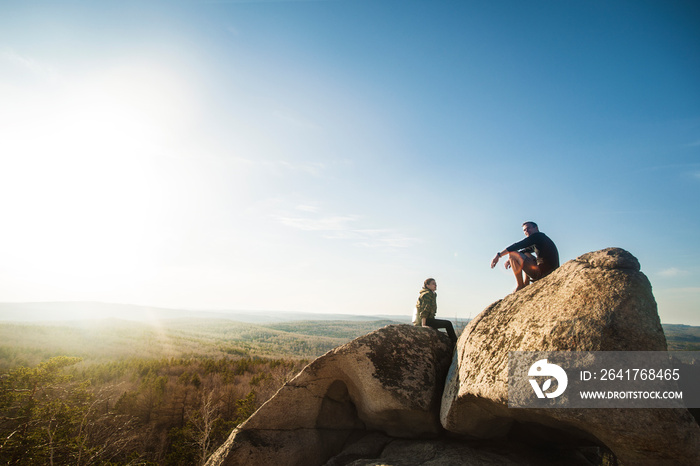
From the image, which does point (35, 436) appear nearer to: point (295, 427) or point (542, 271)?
point (295, 427)

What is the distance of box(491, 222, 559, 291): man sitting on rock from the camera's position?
712 cm

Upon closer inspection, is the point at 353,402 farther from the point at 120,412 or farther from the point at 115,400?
the point at 115,400

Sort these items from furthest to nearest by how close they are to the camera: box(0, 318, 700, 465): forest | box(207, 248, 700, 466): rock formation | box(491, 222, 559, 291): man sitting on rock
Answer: box(0, 318, 700, 465): forest < box(491, 222, 559, 291): man sitting on rock < box(207, 248, 700, 466): rock formation

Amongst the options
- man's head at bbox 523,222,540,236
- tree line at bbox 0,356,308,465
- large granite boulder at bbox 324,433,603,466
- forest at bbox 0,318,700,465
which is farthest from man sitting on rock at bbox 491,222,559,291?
tree line at bbox 0,356,308,465

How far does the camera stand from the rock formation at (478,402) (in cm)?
445

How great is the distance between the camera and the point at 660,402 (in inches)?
163

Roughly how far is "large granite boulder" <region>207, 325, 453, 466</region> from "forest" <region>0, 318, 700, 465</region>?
7168mm

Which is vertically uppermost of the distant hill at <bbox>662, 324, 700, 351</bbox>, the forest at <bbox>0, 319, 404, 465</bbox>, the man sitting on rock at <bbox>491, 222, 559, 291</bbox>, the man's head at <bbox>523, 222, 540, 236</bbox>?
the man's head at <bbox>523, 222, 540, 236</bbox>

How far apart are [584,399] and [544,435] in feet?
11.1

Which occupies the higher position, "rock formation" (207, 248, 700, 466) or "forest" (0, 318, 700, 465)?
"rock formation" (207, 248, 700, 466)

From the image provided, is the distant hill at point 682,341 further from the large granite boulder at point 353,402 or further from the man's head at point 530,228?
the large granite boulder at point 353,402

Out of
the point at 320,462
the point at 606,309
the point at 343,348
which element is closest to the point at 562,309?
the point at 606,309

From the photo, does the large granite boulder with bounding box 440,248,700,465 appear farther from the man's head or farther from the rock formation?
the man's head

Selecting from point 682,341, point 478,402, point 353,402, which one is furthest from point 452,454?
point 682,341
